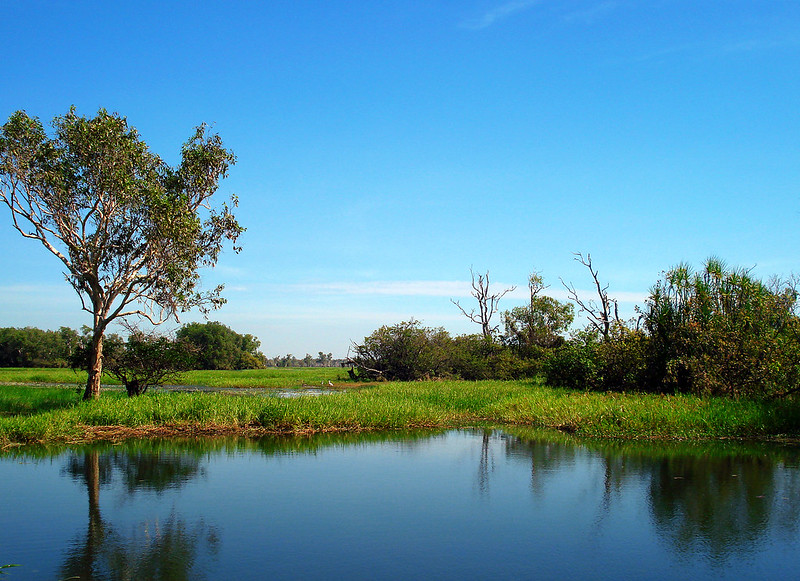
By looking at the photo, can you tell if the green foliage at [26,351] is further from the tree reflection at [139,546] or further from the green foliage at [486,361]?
the tree reflection at [139,546]

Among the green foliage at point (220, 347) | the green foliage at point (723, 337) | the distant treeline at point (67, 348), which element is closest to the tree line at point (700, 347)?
the green foliage at point (723, 337)

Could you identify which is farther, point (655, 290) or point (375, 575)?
point (655, 290)

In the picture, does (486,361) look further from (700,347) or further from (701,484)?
(701,484)

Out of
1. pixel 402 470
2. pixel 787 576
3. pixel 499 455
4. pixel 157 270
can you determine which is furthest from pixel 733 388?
pixel 157 270

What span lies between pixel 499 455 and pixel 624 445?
333cm

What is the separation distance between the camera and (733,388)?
64.1 ft

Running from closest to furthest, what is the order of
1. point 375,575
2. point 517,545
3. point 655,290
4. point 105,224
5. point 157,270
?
1. point 375,575
2. point 517,545
3. point 105,224
4. point 157,270
5. point 655,290

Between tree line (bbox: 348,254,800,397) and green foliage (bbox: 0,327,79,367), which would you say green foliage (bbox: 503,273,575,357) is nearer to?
tree line (bbox: 348,254,800,397)

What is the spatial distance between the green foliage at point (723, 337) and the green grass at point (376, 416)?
189 cm

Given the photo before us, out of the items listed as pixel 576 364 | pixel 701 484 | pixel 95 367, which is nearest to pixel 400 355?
pixel 576 364

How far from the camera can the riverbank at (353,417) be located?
15.2 metres

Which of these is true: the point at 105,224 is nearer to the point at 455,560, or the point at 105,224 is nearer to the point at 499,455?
the point at 499,455

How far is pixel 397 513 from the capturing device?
8961mm

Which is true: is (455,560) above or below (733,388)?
below
